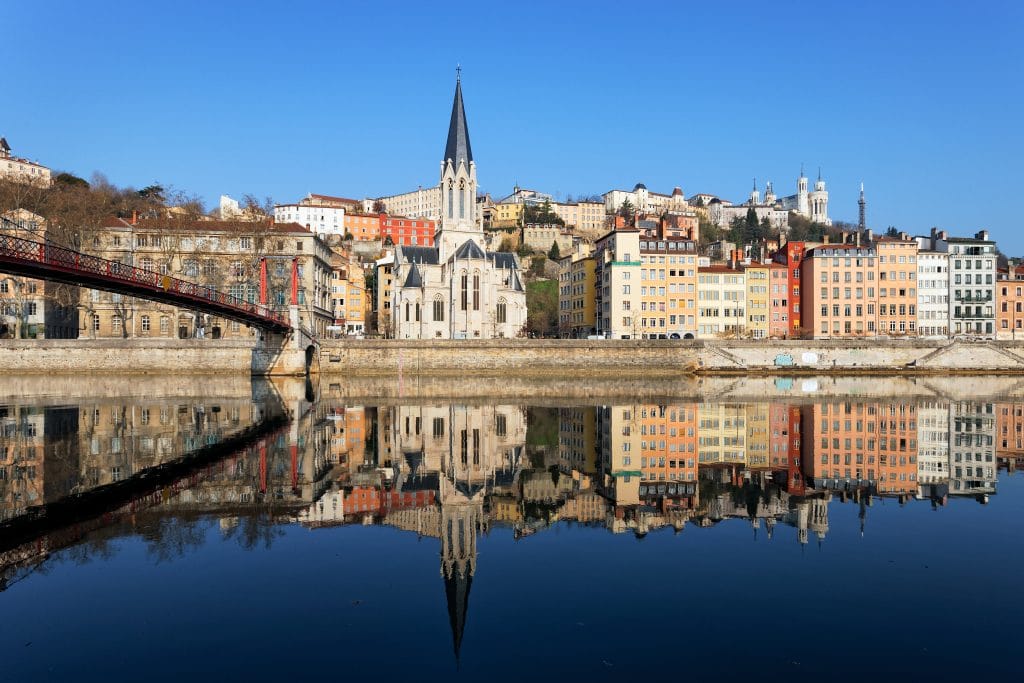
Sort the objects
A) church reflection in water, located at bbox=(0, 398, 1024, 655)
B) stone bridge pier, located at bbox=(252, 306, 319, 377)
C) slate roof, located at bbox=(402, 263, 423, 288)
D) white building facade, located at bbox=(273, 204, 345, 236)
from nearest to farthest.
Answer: church reflection in water, located at bbox=(0, 398, 1024, 655) < stone bridge pier, located at bbox=(252, 306, 319, 377) < slate roof, located at bbox=(402, 263, 423, 288) < white building facade, located at bbox=(273, 204, 345, 236)

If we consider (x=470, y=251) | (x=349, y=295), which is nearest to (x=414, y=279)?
(x=470, y=251)

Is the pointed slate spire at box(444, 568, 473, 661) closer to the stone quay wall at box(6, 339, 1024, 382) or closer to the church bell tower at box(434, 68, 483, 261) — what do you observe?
the stone quay wall at box(6, 339, 1024, 382)

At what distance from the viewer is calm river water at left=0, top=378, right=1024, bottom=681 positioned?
867 centimetres

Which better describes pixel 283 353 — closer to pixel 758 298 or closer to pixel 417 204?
pixel 758 298

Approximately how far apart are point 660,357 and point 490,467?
1775 inches

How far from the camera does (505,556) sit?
12969 mm

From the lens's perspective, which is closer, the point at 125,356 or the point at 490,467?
the point at 490,467

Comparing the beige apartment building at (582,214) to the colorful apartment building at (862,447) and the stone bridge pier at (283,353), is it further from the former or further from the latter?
the colorful apartment building at (862,447)

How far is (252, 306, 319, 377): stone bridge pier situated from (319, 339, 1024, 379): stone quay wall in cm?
404

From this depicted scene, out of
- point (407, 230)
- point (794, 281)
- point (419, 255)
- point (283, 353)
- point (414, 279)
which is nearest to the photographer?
point (283, 353)

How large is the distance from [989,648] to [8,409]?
37.9 meters

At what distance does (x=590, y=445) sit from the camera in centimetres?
2592

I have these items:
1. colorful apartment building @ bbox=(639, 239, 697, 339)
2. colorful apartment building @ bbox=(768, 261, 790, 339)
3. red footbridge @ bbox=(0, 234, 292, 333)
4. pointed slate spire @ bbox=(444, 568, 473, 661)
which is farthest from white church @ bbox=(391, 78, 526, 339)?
pointed slate spire @ bbox=(444, 568, 473, 661)

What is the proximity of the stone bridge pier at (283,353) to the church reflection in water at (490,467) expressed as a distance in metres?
22.4
